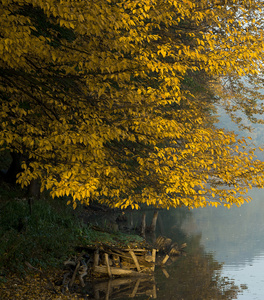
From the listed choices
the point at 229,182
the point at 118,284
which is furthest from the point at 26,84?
the point at 118,284

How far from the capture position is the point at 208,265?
2244cm

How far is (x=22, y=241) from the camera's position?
13547 mm

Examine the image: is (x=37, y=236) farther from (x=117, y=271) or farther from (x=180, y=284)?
(x=180, y=284)

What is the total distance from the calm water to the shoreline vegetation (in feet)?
1.27

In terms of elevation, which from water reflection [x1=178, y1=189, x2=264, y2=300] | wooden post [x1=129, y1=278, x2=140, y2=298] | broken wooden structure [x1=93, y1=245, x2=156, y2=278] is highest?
water reflection [x1=178, y1=189, x2=264, y2=300]

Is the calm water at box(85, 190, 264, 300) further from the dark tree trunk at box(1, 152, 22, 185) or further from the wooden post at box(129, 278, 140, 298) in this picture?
the dark tree trunk at box(1, 152, 22, 185)

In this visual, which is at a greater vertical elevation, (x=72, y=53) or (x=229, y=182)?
(x=72, y=53)

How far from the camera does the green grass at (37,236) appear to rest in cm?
1312

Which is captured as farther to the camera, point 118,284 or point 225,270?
point 225,270

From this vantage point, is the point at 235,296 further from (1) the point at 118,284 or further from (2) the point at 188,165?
(2) the point at 188,165

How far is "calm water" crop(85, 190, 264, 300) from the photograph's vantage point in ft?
52.3

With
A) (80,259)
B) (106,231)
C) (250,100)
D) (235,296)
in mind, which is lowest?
(235,296)

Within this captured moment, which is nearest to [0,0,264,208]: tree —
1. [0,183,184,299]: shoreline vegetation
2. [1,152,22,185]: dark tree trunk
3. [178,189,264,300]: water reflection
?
[0,183,184,299]: shoreline vegetation

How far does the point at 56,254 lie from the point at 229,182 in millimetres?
8170
